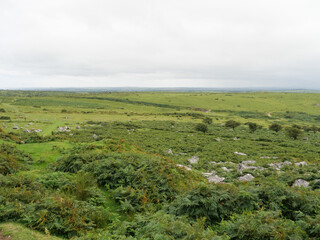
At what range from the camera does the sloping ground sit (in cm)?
628

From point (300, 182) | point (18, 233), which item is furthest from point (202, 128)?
point (18, 233)

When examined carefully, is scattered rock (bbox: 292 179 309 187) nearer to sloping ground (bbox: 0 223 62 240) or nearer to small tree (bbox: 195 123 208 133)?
sloping ground (bbox: 0 223 62 240)

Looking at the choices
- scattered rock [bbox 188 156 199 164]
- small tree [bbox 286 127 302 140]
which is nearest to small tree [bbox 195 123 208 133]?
small tree [bbox 286 127 302 140]

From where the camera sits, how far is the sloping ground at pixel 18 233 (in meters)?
6.28

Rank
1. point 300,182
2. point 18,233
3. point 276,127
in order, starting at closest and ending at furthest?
1. point 18,233
2. point 300,182
3. point 276,127

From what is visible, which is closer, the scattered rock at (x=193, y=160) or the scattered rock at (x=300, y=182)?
the scattered rock at (x=300, y=182)

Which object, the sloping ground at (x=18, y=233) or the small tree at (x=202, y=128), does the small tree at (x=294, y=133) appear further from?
the sloping ground at (x=18, y=233)

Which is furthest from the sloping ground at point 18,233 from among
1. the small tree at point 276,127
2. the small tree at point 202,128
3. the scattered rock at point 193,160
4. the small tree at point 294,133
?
the small tree at point 276,127

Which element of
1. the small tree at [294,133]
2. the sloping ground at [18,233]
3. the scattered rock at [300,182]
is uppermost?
the sloping ground at [18,233]

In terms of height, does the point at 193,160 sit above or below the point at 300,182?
below

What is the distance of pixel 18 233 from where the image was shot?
6422 mm

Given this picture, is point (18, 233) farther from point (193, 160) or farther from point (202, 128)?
point (202, 128)

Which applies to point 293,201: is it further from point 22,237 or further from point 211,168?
point 211,168

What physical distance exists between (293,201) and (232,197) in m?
3.09
